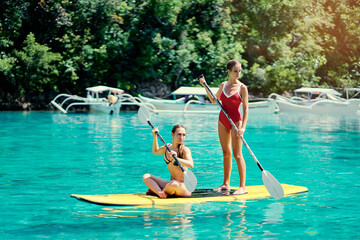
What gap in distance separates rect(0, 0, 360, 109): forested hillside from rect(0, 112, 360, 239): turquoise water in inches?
759

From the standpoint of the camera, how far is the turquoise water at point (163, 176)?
21.0 ft

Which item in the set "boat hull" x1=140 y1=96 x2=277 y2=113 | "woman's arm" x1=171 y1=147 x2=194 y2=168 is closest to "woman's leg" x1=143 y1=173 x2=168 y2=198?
"woman's arm" x1=171 y1=147 x2=194 y2=168

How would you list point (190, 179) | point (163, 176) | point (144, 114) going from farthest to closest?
point (163, 176) → point (144, 114) → point (190, 179)

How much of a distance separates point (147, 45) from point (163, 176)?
2761 centimetres

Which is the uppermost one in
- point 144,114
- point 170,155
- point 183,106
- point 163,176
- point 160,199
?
point 144,114

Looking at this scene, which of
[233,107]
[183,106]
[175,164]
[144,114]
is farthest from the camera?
[183,106]

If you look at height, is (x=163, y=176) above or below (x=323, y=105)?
below

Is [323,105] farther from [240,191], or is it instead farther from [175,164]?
[175,164]

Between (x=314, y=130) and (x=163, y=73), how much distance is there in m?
17.8

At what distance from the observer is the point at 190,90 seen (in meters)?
34.2

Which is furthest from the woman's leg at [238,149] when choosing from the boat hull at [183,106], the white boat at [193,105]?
the boat hull at [183,106]

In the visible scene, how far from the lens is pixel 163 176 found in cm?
1059

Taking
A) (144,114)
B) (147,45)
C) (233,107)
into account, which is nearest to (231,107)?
(233,107)

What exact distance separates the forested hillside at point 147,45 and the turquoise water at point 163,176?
19269 millimetres
